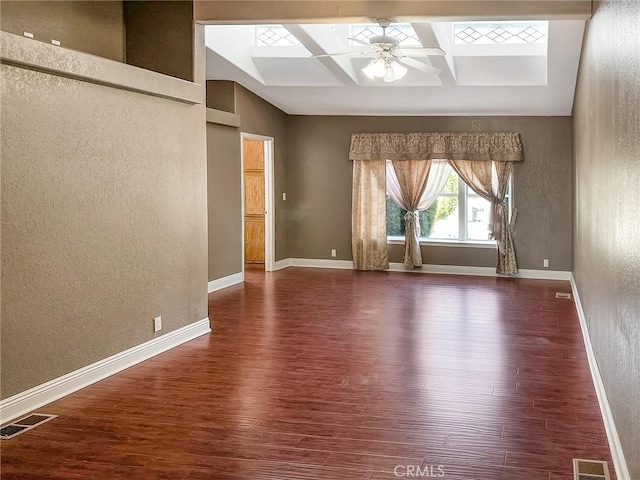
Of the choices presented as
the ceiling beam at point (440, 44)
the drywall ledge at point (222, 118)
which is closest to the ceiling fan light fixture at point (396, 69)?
the ceiling beam at point (440, 44)

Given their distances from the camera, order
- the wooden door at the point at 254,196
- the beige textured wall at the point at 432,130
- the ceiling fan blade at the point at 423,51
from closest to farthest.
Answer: the ceiling fan blade at the point at 423,51 → the beige textured wall at the point at 432,130 → the wooden door at the point at 254,196

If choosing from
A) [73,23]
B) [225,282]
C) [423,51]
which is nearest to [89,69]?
[73,23]

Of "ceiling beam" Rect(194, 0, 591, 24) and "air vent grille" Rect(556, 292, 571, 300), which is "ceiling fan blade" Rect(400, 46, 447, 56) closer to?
"ceiling beam" Rect(194, 0, 591, 24)

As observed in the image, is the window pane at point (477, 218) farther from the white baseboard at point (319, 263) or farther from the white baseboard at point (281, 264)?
the white baseboard at point (281, 264)

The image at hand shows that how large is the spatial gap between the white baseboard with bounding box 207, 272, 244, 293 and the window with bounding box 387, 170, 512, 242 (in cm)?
303

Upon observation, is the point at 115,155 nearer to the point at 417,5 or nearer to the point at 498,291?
the point at 417,5

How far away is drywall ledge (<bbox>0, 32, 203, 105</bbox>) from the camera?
13.9 ft

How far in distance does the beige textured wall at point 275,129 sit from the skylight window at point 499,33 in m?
3.10

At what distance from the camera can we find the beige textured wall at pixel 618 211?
2.84 meters

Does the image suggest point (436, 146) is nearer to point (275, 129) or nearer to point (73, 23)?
point (275, 129)

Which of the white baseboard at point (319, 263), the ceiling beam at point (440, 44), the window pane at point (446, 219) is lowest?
the white baseboard at point (319, 263)

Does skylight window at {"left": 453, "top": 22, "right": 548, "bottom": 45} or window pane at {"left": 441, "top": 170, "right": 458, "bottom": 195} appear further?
window pane at {"left": 441, "top": 170, "right": 458, "bottom": 195}

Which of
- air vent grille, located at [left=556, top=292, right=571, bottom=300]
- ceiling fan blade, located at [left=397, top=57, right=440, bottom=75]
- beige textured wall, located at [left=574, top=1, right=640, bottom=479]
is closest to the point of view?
beige textured wall, located at [left=574, top=1, right=640, bottom=479]

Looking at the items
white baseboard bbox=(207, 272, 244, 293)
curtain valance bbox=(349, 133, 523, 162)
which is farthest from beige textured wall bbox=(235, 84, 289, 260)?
white baseboard bbox=(207, 272, 244, 293)
